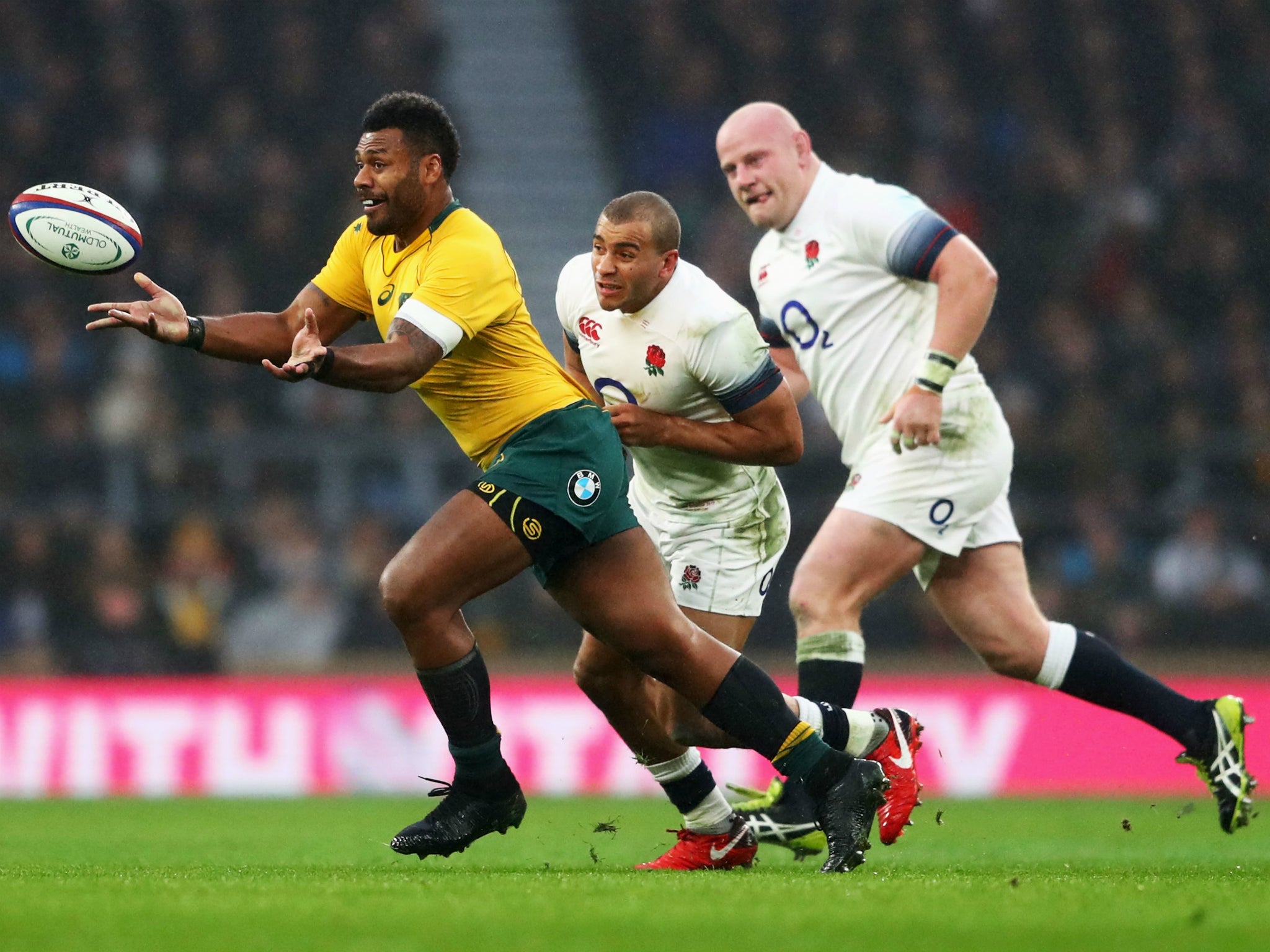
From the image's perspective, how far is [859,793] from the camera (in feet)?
17.3

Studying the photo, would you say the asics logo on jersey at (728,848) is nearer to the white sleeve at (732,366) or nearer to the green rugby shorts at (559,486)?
the green rugby shorts at (559,486)

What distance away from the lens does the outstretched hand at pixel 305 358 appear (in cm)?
467

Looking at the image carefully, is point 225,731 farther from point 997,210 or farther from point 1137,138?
point 1137,138

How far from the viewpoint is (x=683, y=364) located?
571 centimetres

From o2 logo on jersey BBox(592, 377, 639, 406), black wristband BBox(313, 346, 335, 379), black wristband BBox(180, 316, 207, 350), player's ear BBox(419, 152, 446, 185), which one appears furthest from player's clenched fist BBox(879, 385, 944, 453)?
black wristband BBox(180, 316, 207, 350)

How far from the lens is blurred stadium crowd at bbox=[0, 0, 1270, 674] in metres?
12.2

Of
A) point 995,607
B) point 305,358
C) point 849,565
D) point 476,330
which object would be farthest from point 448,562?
point 995,607

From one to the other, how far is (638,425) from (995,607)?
1.60m

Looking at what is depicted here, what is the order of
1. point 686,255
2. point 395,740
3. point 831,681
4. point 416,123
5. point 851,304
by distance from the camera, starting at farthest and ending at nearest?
point 686,255 → point 395,740 → point 851,304 → point 831,681 → point 416,123

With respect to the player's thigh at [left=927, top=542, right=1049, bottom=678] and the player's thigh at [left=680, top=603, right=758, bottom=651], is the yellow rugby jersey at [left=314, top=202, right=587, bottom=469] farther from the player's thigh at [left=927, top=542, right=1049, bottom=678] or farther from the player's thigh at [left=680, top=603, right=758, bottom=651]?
the player's thigh at [left=927, top=542, right=1049, bottom=678]

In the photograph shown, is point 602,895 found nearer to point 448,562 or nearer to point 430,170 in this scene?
point 448,562

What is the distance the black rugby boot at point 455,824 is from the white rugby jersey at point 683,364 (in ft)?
4.25

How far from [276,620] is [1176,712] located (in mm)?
7411

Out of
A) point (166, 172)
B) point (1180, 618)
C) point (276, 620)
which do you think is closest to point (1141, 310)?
point (1180, 618)
